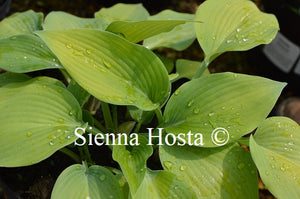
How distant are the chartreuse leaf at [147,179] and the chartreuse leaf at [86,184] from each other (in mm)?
45

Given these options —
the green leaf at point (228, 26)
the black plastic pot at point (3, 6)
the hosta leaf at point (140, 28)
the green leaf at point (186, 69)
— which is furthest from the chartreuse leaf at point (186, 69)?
the black plastic pot at point (3, 6)

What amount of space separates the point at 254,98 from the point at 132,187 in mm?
261

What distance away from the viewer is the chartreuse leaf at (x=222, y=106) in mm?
629

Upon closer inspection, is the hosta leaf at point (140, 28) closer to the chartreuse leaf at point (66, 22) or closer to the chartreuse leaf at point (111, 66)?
the chartreuse leaf at point (111, 66)

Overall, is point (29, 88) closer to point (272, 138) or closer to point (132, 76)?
point (132, 76)

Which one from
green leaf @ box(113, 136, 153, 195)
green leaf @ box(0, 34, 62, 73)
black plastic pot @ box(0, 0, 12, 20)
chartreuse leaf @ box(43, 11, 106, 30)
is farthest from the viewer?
A: black plastic pot @ box(0, 0, 12, 20)

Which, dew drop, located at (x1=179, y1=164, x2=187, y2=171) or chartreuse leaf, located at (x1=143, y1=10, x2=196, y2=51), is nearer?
dew drop, located at (x1=179, y1=164, x2=187, y2=171)

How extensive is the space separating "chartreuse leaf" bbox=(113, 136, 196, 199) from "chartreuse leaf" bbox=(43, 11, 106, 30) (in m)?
0.35

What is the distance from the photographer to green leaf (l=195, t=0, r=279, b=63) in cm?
77

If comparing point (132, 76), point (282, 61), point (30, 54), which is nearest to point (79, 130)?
point (132, 76)

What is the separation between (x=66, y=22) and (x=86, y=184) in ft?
1.37

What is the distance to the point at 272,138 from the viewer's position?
26.9 inches

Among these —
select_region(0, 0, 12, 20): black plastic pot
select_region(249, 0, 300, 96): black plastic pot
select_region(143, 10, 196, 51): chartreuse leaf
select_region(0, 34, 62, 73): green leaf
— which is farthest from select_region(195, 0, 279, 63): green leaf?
select_region(0, 0, 12, 20): black plastic pot

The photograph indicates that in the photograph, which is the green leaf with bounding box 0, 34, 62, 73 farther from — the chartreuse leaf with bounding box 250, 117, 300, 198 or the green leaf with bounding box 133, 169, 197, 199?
the chartreuse leaf with bounding box 250, 117, 300, 198
